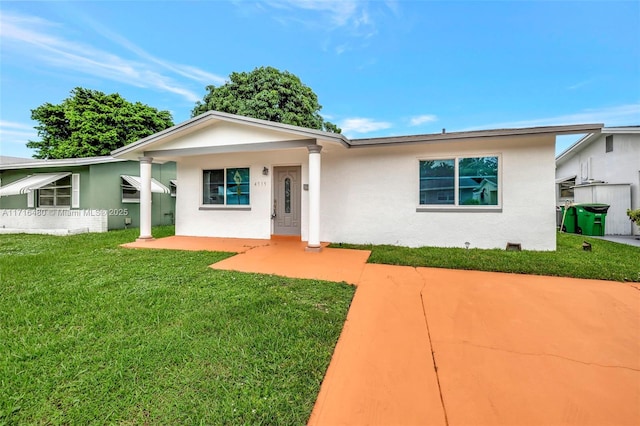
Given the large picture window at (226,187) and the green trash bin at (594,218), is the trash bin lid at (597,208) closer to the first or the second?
the green trash bin at (594,218)

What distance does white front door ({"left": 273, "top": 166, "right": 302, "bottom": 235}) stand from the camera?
918 cm

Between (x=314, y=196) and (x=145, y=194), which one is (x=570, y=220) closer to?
(x=314, y=196)

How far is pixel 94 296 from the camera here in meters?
3.96

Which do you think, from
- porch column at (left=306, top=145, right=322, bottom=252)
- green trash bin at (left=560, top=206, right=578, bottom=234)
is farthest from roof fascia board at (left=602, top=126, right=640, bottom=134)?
porch column at (left=306, top=145, right=322, bottom=252)

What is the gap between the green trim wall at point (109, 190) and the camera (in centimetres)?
1153

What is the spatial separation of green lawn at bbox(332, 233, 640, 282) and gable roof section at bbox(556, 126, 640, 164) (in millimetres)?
3314

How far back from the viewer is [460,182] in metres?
7.61

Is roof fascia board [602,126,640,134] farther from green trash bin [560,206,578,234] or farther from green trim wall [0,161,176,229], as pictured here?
green trim wall [0,161,176,229]

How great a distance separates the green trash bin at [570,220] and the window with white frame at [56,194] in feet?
71.2

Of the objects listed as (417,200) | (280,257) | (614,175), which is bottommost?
(280,257)

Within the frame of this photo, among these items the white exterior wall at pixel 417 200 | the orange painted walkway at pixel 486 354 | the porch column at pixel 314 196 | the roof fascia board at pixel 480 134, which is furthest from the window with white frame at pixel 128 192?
the orange painted walkway at pixel 486 354

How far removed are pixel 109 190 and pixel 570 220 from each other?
20.1 m

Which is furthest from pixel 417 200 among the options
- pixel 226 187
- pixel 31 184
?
pixel 31 184

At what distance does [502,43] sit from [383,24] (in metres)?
5.31
